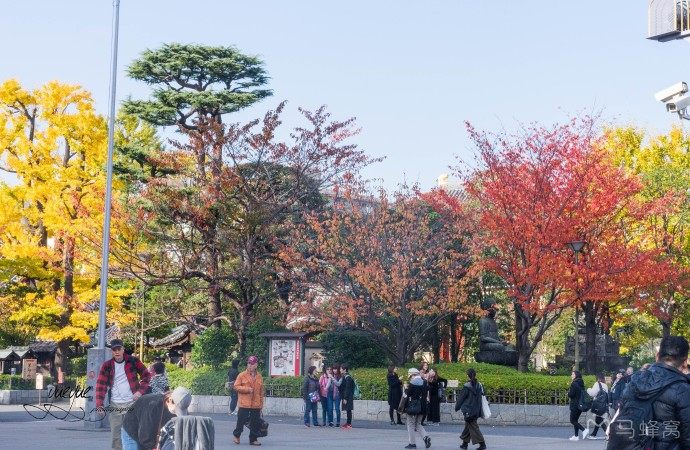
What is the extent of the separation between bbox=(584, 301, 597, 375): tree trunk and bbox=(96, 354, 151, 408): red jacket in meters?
25.9

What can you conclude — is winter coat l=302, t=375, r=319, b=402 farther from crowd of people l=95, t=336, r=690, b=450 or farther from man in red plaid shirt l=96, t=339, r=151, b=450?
man in red plaid shirt l=96, t=339, r=151, b=450

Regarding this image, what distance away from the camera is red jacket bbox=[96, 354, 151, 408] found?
14.0 m

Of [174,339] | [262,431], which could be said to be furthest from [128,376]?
[174,339]

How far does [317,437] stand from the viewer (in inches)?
936

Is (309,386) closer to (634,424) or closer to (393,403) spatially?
(393,403)

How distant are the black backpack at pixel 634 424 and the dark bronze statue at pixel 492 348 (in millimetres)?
27325

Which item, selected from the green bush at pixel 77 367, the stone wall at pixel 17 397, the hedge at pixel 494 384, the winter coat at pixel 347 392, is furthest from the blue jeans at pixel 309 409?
the green bush at pixel 77 367

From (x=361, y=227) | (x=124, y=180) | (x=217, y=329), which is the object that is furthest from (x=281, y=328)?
(x=124, y=180)

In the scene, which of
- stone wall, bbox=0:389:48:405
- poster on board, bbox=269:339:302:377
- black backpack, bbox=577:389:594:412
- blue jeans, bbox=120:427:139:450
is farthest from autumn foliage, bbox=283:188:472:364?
blue jeans, bbox=120:427:139:450

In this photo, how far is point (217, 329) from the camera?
3778 centimetres

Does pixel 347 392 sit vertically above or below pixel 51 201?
below

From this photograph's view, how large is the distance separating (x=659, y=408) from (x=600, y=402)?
1645 cm

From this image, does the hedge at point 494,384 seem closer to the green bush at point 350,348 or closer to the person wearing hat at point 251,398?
the green bush at point 350,348

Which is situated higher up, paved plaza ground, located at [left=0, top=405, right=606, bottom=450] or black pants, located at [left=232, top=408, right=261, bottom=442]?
black pants, located at [left=232, top=408, right=261, bottom=442]
